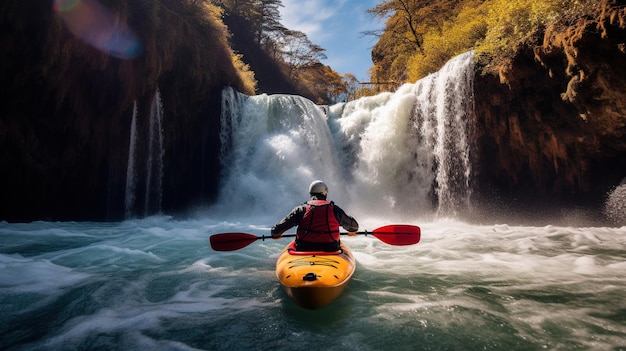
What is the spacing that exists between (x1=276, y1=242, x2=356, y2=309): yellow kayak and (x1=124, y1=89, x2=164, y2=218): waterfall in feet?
29.5

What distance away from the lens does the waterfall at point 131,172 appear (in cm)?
1076

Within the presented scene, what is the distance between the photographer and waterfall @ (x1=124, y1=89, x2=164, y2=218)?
10.9 m

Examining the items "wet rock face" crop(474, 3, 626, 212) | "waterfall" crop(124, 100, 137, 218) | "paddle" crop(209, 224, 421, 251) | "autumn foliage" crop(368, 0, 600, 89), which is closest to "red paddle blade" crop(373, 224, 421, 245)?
"paddle" crop(209, 224, 421, 251)

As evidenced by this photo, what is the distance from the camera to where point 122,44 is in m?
9.80

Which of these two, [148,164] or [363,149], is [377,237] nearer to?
[363,149]

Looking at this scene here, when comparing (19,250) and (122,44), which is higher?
(122,44)

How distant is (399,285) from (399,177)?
8.77m

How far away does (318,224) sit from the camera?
3990 millimetres

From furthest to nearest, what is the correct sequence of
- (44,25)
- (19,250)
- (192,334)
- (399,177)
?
1. (399,177)
2. (44,25)
3. (19,250)
4. (192,334)

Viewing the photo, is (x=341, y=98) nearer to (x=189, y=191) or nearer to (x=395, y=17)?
(x=395, y=17)

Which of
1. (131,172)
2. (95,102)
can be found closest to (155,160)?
(131,172)

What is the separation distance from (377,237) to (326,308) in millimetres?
1596

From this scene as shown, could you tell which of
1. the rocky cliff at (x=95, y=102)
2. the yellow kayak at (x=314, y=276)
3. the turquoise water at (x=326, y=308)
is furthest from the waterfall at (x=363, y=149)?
the yellow kayak at (x=314, y=276)

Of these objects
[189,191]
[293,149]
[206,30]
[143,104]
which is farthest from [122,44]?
[293,149]
